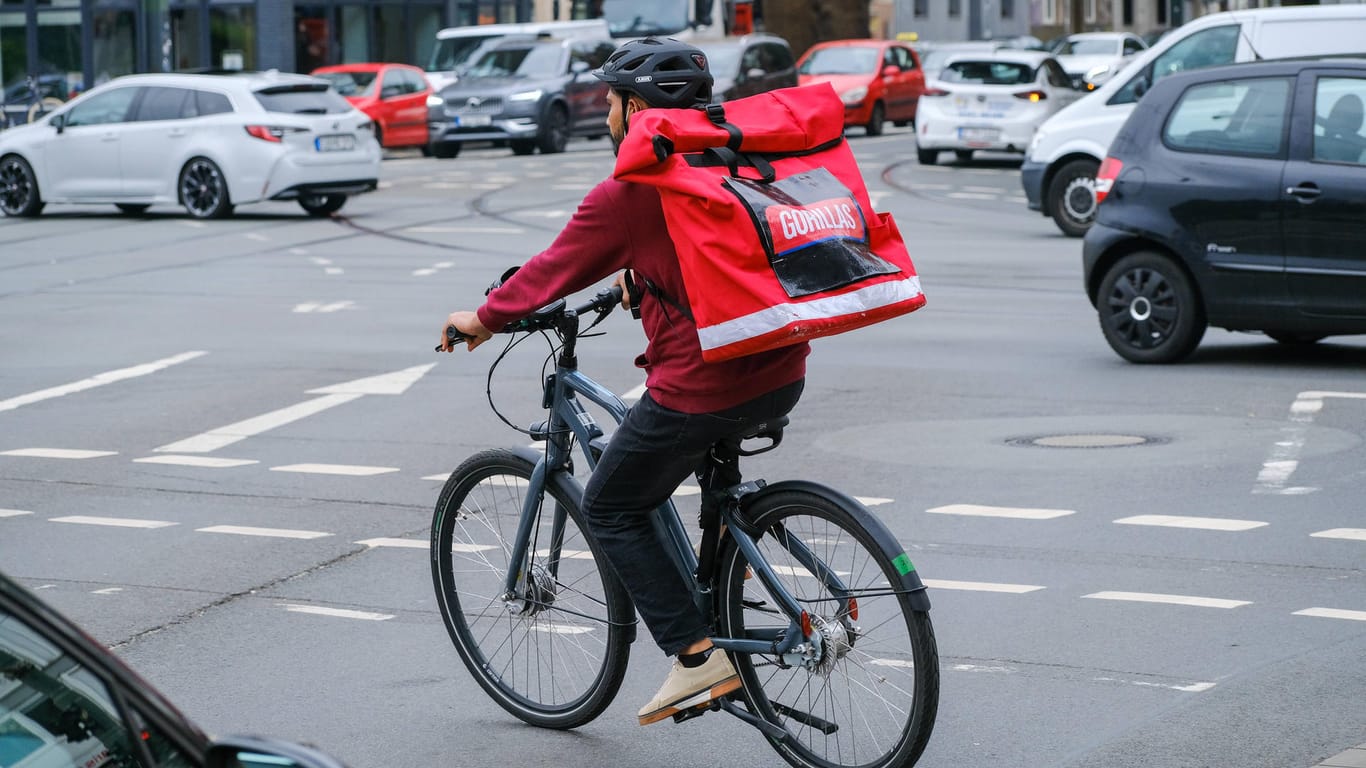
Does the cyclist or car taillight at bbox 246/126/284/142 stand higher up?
car taillight at bbox 246/126/284/142

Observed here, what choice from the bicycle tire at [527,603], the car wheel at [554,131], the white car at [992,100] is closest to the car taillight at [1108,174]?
the bicycle tire at [527,603]

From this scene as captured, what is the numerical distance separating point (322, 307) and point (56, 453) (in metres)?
5.47

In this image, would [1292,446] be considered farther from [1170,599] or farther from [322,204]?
[322,204]

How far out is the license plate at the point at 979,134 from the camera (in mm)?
28344

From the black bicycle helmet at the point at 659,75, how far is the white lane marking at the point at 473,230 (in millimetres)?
15734

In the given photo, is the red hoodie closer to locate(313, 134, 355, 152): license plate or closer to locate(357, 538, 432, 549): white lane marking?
locate(357, 538, 432, 549): white lane marking

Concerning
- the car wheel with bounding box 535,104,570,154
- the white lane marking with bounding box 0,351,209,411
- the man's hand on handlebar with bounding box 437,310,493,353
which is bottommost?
the white lane marking with bounding box 0,351,209,411

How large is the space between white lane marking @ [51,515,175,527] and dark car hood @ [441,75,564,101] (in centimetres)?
2646

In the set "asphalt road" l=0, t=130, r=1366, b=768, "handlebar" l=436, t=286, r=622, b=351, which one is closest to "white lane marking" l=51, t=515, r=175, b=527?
"asphalt road" l=0, t=130, r=1366, b=768

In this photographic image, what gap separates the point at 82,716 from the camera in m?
2.48

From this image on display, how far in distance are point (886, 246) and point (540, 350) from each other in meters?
8.36

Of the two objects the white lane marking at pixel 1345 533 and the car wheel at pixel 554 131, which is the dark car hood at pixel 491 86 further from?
the white lane marking at pixel 1345 533

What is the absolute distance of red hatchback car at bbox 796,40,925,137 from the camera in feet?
126

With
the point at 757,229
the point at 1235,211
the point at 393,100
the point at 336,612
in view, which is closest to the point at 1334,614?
the point at 757,229
